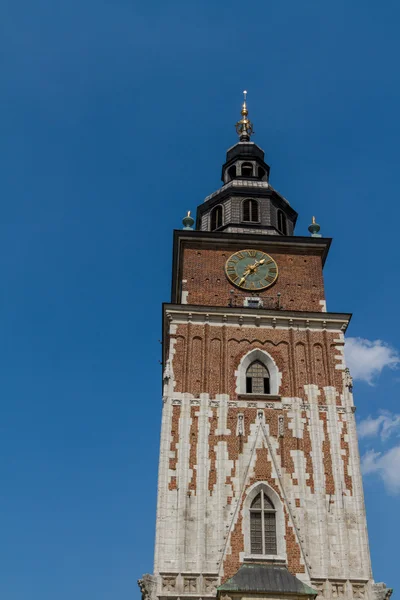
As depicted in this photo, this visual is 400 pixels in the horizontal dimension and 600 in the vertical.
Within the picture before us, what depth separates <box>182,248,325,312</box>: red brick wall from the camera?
35.1 m

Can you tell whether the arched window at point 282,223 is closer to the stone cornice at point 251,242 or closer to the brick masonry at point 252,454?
the stone cornice at point 251,242

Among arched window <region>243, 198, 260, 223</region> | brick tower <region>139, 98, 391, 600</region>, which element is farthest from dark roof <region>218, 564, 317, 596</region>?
arched window <region>243, 198, 260, 223</region>

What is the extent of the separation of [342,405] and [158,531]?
938cm

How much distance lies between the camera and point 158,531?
27844 mm

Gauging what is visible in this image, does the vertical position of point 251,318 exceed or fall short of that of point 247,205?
it falls short

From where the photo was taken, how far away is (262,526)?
2844 centimetres

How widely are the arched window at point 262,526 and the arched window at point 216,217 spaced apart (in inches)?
609

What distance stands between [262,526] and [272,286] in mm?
11736

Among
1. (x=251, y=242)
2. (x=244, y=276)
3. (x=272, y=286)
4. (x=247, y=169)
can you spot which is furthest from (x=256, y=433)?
(x=247, y=169)

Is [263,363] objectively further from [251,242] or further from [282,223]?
[282,223]

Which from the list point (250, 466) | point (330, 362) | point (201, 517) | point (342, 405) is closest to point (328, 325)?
Answer: point (330, 362)

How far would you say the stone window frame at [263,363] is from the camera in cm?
3197

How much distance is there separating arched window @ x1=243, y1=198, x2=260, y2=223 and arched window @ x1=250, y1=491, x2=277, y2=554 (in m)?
15.3

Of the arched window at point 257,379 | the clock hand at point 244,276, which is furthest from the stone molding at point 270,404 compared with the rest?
the clock hand at point 244,276
